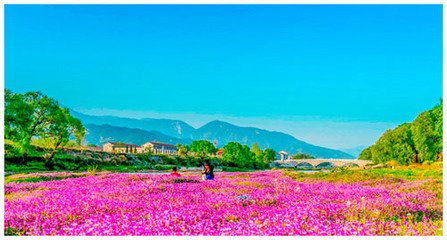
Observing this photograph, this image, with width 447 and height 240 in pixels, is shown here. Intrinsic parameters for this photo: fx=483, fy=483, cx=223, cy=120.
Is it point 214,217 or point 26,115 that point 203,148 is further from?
point 214,217

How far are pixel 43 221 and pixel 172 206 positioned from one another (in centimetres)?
326

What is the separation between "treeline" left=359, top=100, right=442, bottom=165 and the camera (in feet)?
205

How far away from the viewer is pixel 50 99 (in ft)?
164

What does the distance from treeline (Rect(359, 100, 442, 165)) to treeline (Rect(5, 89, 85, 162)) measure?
39.2 metres

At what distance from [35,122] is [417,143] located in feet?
168

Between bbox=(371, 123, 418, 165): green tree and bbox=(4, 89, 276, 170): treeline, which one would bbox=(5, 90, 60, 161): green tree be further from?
bbox=(371, 123, 418, 165): green tree

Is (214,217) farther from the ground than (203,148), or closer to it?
closer to it

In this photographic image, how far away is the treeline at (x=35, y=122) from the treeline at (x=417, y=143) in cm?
3920

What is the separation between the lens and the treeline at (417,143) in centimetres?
6242

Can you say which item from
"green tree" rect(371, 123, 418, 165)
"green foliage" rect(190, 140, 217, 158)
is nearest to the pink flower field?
"green tree" rect(371, 123, 418, 165)

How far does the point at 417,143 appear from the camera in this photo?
6919 cm

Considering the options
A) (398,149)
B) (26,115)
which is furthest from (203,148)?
(26,115)
